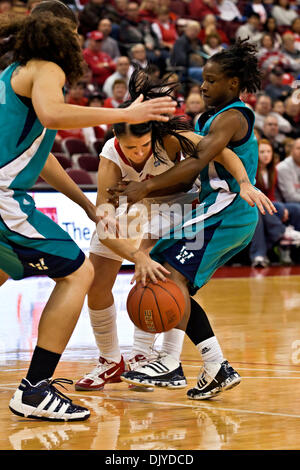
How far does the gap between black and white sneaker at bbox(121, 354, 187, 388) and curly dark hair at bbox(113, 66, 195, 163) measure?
1.04 meters

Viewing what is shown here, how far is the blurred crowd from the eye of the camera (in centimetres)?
1148

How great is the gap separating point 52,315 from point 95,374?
928 mm

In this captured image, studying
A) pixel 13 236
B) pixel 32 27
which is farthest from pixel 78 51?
pixel 13 236

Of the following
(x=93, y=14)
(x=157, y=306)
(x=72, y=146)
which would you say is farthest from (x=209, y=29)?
(x=157, y=306)

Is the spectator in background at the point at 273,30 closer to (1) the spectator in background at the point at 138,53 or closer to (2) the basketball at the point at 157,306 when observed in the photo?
(1) the spectator in background at the point at 138,53

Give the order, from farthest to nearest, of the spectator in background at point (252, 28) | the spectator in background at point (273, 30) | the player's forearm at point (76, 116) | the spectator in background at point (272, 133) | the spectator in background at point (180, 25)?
the spectator in background at point (273, 30)
the spectator in background at point (252, 28)
the spectator in background at point (180, 25)
the spectator in background at point (272, 133)
the player's forearm at point (76, 116)

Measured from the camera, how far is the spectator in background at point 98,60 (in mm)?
13391

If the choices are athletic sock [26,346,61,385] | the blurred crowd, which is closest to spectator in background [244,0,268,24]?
the blurred crowd

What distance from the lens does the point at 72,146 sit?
36.6ft

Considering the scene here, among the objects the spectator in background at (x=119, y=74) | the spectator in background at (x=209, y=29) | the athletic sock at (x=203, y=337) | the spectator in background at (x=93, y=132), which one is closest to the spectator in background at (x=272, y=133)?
the spectator in background at (x=119, y=74)

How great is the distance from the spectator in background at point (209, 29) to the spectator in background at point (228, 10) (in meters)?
0.88

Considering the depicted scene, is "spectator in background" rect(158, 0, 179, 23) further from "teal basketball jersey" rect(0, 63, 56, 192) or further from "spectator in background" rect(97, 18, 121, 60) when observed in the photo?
"teal basketball jersey" rect(0, 63, 56, 192)

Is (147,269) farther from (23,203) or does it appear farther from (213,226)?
(23,203)
